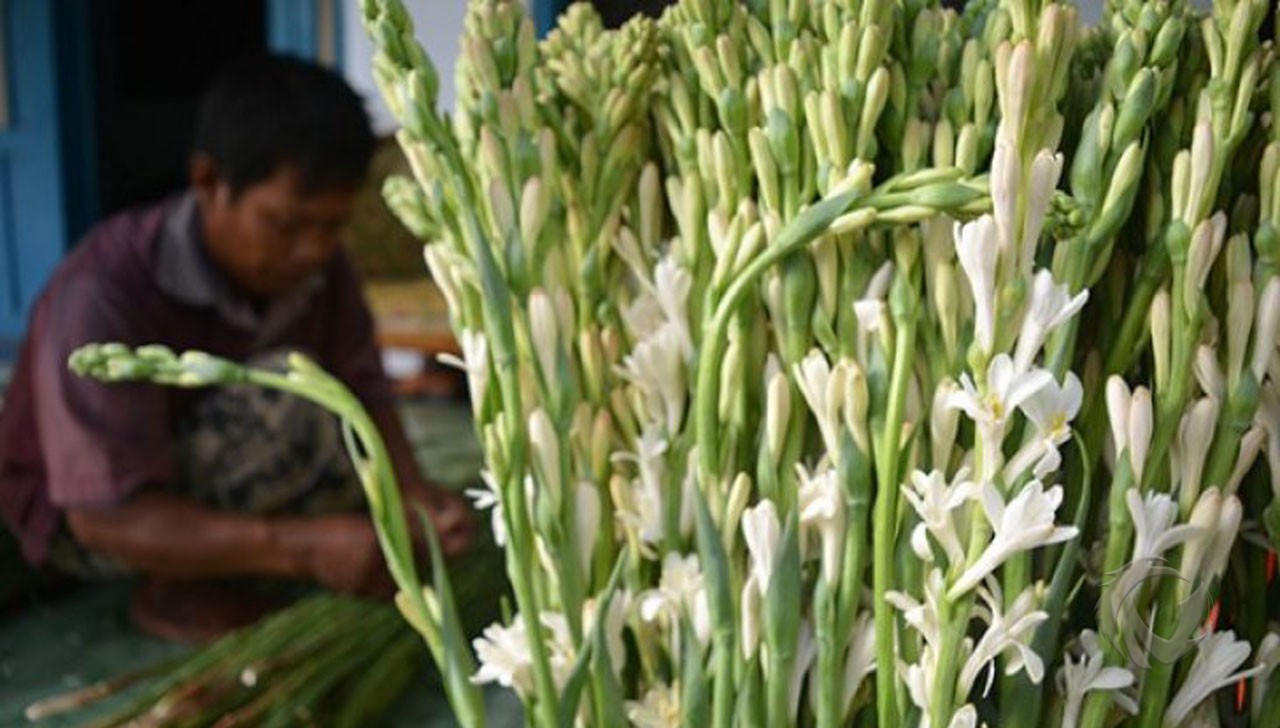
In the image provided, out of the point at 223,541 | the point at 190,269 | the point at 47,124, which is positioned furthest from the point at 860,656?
the point at 47,124

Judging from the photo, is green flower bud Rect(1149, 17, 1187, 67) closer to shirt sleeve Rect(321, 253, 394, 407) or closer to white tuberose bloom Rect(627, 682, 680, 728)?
white tuberose bloom Rect(627, 682, 680, 728)

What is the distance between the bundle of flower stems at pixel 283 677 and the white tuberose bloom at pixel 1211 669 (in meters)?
0.99

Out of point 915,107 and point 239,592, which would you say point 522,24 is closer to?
point 915,107

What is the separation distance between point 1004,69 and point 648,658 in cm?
26

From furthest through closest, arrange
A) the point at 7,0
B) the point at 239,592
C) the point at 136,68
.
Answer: the point at 136,68 < the point at 7,0 < the point at 239,592

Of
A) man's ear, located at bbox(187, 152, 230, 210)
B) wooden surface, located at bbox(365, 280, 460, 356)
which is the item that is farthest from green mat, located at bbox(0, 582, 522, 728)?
wooden surface, located at bbox(365, 280, 460, 356)

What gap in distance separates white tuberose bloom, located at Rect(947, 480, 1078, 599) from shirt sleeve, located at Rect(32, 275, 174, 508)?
1316mm

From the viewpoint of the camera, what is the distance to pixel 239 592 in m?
1.76

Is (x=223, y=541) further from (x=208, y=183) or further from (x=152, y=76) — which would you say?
(x=152, y=76)

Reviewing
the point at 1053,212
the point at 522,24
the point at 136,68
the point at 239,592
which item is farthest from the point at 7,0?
the point at 1053,212

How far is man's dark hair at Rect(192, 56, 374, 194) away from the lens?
5.31ft

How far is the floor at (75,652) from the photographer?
1460 mm

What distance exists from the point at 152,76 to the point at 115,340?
1.48m

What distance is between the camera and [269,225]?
166cm
